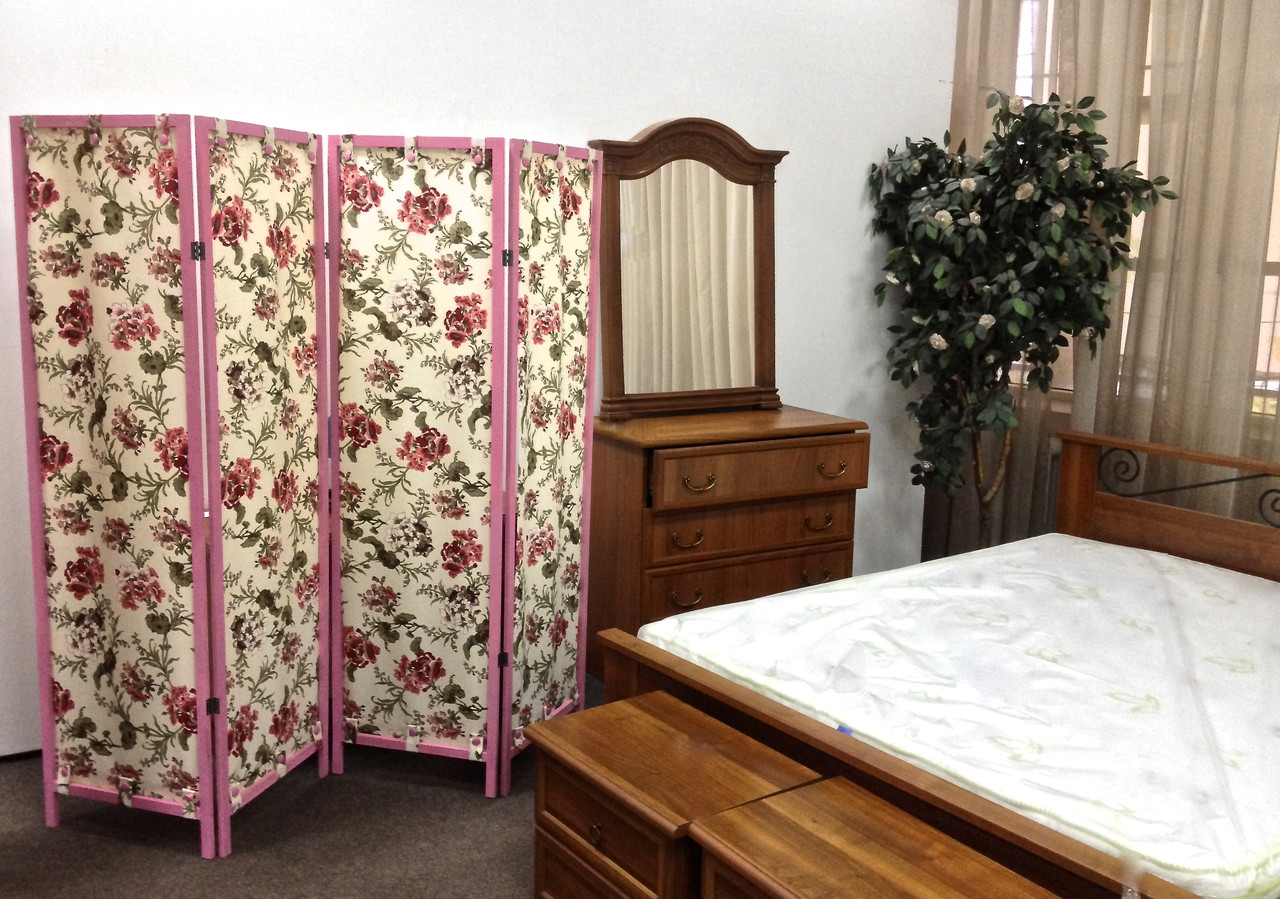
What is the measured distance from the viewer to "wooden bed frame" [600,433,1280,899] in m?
1.44

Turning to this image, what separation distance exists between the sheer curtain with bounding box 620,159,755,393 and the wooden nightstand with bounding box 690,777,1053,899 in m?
1.87

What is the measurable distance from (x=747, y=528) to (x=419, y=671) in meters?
1.08

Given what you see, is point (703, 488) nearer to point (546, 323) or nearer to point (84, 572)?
point (546, 323)

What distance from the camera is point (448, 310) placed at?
248 cm

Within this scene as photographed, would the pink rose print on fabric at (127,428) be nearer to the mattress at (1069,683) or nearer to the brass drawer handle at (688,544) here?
the mattress at (1069,683)

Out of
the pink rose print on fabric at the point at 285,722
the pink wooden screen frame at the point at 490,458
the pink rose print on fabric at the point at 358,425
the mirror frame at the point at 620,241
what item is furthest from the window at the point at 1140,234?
the pink rose print on fabric at the point at 285,722

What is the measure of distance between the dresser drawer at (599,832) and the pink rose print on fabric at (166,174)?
1285 mm

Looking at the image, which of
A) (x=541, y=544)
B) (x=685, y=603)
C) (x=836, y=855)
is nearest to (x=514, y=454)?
(x=541, y=544)

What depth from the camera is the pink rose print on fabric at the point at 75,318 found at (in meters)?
2.22

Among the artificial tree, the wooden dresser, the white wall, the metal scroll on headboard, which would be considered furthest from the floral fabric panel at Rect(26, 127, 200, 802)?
the metal scroll on headboard

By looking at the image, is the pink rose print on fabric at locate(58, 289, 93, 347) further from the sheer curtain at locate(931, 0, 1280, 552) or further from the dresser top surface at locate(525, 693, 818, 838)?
the sheer curtain at locate(931, 0, 1280, 552)

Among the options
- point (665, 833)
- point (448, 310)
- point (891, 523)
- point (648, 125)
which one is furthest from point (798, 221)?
point (665, 833)

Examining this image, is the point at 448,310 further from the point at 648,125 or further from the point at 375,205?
the point at 648,125

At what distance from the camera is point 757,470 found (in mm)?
3168
